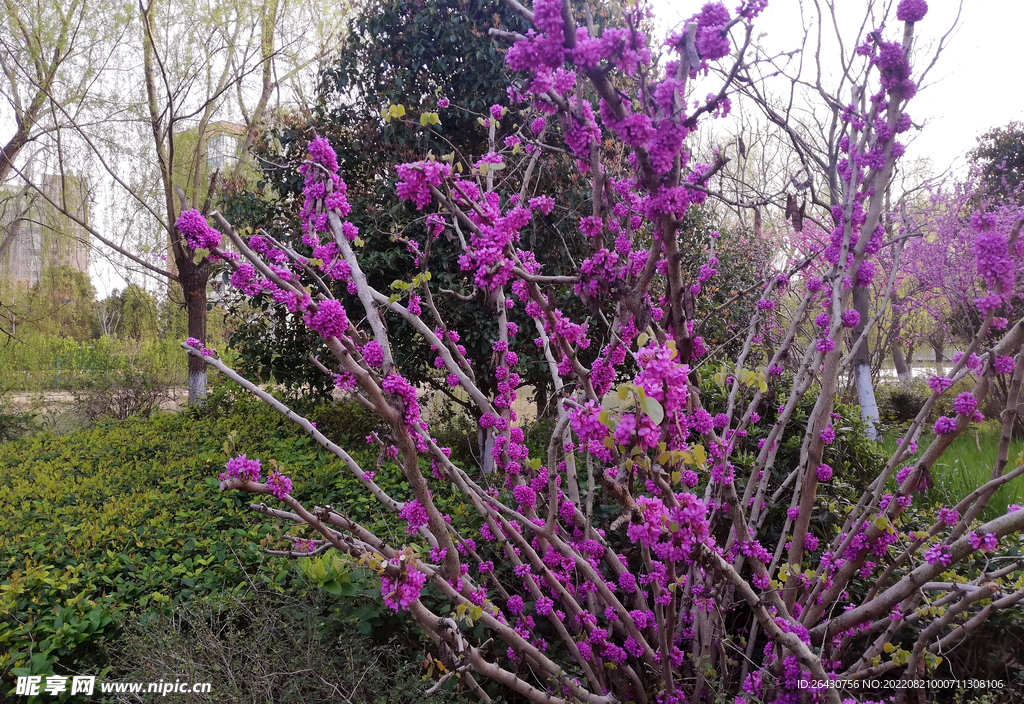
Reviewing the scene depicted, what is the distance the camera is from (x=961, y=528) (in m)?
1.92

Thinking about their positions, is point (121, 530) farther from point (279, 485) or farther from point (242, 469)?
point (242, 469)

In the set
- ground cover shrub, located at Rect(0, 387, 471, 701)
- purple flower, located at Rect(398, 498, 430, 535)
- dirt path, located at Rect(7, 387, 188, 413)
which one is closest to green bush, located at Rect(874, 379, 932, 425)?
ground cover shrub, located at Rect(0, 387, 471, 701)

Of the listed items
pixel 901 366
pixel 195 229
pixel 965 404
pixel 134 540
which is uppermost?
pixel 195 229

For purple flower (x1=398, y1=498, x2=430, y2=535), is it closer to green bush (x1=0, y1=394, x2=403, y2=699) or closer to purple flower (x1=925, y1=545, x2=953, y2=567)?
green bush (x1=0, y1=394, x2=403, y2=699)

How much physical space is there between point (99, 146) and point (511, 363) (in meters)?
10.2

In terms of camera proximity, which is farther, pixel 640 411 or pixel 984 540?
pixel 984 540

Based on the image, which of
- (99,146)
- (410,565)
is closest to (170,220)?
(99,146)

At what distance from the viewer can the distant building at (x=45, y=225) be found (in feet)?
32.1

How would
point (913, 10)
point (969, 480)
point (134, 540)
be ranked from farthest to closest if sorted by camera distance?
point (969, 480), point (134, 540), point (913, 10)

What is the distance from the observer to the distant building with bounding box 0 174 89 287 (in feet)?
32.1

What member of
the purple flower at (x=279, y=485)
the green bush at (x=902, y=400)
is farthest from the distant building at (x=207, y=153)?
the green bush at (x=902, y=400)

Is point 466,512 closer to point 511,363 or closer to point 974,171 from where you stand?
point 511,363

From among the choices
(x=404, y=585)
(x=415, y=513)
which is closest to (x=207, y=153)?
(x=415, y=513)

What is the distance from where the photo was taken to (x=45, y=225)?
28.7 ft
